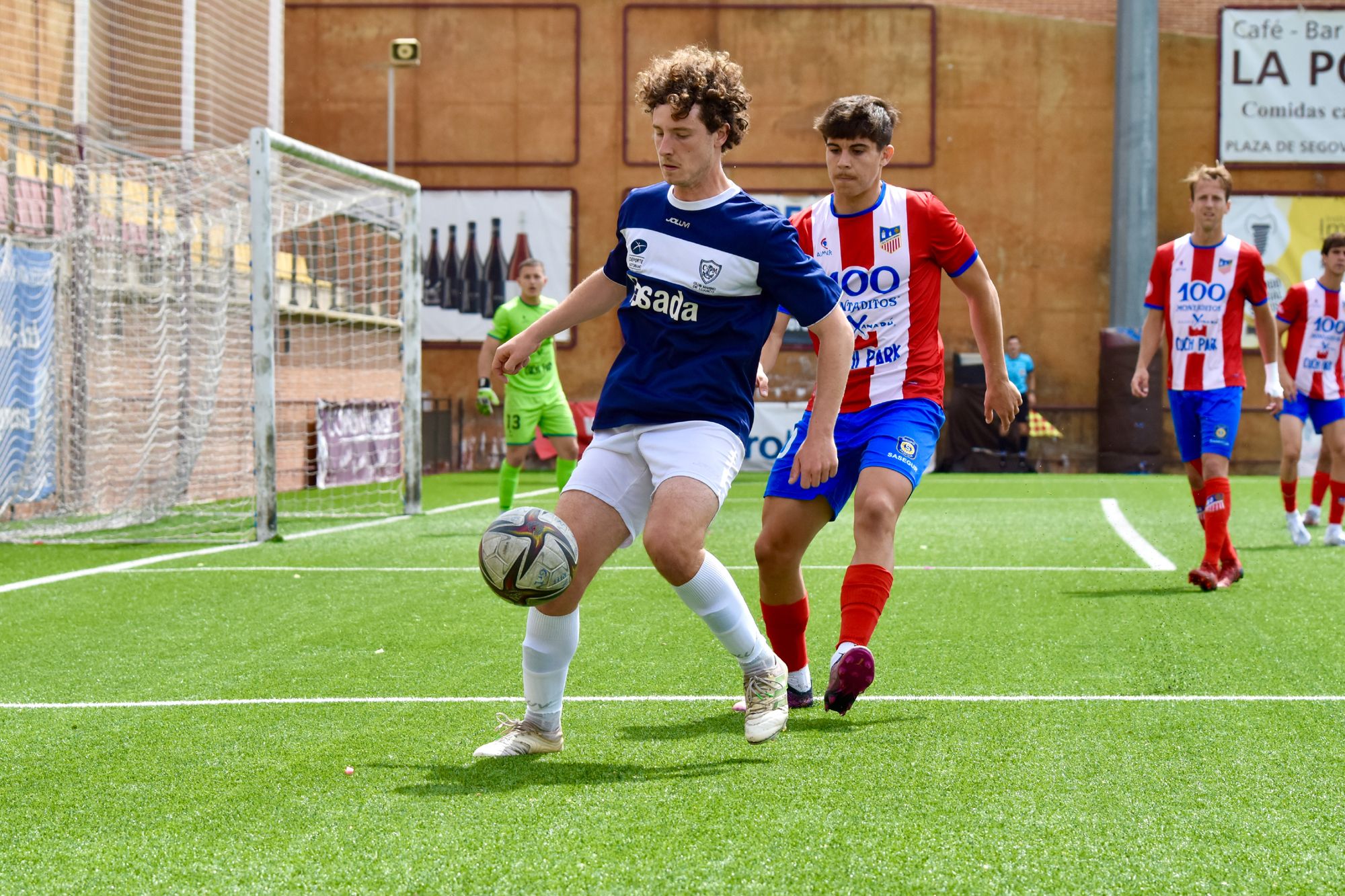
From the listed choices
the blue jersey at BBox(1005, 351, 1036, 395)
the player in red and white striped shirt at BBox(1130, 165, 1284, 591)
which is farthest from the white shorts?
the blue jersey at BBox(1005, 351, 1036, 395)

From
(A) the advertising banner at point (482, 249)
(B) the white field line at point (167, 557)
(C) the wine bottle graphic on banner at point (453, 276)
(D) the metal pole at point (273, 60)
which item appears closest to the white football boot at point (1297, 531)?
(B) the white field line at point (167, 557)

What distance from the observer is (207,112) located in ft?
62.3

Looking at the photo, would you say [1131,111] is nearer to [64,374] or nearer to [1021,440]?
[1021,440]

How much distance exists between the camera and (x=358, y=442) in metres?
19.3

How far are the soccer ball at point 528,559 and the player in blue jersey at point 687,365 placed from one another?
18 centimetres

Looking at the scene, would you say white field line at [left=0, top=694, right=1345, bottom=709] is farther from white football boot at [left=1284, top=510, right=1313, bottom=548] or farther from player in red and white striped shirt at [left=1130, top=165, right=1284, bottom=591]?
white football boot at [left=1284, top=510, right=1313, bottom=548]

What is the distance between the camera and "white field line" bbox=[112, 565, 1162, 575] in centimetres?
867

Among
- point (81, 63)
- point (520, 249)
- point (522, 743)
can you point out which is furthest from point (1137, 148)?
point (522, 743)

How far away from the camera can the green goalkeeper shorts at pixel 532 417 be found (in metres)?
12.0

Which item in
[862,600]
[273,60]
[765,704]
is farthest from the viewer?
[273,60]

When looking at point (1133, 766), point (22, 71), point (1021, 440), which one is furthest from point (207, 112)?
point (1133, 766)

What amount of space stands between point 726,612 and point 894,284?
50.9 inches

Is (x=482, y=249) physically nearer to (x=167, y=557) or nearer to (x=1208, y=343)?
(x=167, y=557)

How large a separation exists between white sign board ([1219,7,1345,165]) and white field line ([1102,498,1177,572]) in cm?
1214
